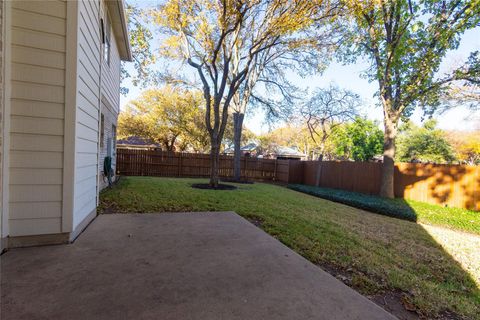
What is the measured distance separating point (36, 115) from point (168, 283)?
2.14 meters

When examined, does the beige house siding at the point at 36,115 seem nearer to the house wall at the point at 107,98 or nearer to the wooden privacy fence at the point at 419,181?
the house wall at the point at 107,98

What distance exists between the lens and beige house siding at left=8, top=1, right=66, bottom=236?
8.01ft

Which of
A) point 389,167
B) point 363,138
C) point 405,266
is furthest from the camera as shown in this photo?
point 363,138

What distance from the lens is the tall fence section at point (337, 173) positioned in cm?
838

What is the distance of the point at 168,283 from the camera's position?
2.02m

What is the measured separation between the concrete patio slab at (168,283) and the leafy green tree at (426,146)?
24.5 metres

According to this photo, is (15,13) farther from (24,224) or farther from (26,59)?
(24,224)

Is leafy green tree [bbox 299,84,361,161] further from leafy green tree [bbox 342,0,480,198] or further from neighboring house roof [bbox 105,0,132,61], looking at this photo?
neighboring house roof [bbox 105,0,132,61]

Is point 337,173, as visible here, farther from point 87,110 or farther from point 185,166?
point 87,110

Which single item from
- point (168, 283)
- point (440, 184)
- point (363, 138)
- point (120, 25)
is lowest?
point (168, 283)

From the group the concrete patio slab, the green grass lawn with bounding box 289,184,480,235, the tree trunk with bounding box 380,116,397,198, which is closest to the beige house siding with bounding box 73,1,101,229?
the concrete patio slab

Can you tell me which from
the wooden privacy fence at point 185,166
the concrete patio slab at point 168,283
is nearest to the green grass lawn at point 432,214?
the concrete patio slab at point 168,283

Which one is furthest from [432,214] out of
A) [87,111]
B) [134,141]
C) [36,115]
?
[134,141]

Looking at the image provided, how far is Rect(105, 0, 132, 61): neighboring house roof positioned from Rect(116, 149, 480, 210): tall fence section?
628 cm
